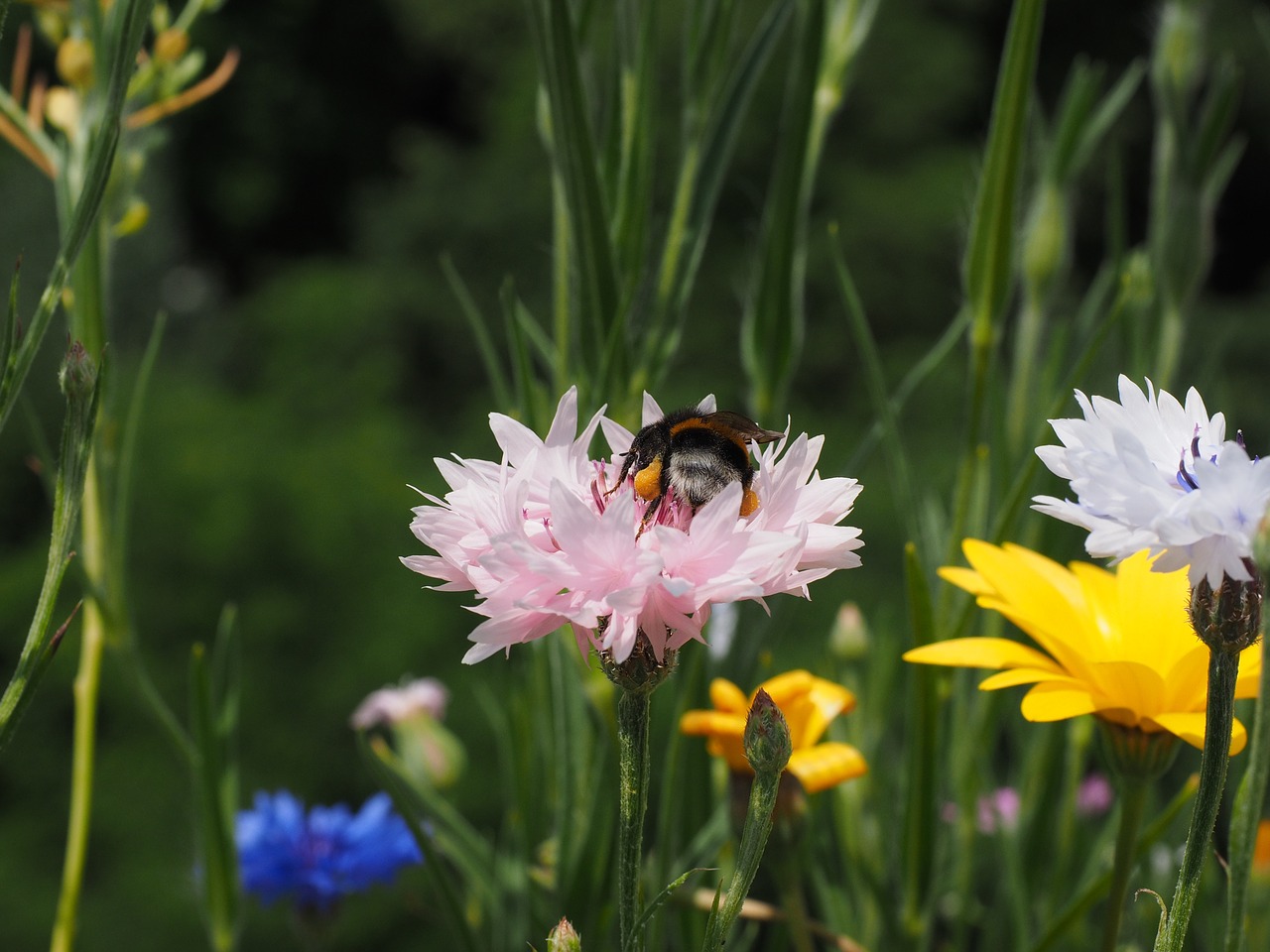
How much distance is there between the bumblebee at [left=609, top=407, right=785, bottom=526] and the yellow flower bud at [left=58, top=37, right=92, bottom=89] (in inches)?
10.2

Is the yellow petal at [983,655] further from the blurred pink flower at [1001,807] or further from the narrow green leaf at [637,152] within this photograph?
the blurred pink flower at [1001,807]

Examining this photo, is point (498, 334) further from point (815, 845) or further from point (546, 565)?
point (546, 565)

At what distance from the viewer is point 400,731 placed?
59 centimetres

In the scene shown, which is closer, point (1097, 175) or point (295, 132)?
point (1097, 175)

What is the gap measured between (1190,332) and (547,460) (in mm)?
2119

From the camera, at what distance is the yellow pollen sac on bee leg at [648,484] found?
30 centimetres

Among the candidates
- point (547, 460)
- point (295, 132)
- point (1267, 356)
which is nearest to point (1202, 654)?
point (547, 460)

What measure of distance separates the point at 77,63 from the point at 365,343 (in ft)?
5.99

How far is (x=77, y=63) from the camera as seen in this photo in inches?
17.2

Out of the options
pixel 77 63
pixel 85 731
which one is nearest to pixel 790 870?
pixel 85 731

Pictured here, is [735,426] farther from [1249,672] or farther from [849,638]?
[849,638]

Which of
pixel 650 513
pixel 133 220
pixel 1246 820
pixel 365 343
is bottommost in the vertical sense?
pixel 1246 820

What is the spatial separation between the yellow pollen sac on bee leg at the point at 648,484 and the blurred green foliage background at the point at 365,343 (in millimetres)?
141

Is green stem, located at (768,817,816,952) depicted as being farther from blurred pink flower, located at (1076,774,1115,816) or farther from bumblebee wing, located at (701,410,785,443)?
blurred pink flower, located at (1076,774,1115,816)
